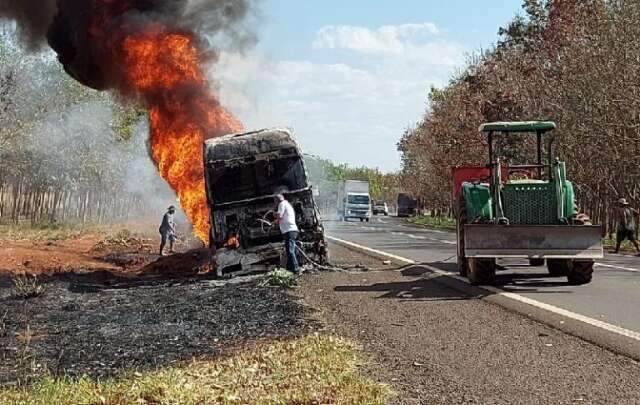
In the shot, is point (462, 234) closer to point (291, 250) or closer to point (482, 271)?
point (482, 271)

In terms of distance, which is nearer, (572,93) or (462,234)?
(462,234)

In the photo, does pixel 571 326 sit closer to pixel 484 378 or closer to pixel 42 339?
pixel 484 378

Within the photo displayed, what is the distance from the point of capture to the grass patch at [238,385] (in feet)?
21.5

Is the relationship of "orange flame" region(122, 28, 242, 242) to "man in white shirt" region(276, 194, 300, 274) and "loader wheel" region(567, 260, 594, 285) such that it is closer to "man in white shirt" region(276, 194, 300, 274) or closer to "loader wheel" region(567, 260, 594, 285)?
"man in white shirt" region(276, 194, 300, 274)

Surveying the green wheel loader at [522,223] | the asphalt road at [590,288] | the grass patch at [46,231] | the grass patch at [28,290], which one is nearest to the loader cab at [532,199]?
the green wheel loader at [522,223]

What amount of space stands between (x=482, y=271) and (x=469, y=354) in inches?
245

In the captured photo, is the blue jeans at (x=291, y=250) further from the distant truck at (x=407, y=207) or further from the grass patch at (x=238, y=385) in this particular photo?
the distant truck at (x=407, y=207)

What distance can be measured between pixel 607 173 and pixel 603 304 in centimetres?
2509

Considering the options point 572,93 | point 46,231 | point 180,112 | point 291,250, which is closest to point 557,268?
point 291,250

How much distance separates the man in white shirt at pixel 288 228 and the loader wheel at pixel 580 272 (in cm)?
529

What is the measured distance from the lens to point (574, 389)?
6.82 m

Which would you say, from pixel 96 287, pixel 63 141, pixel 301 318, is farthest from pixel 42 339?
pixel 63 141

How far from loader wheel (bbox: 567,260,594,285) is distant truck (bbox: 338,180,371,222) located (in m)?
54.4

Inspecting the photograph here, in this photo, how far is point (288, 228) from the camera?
15984 millimetres
